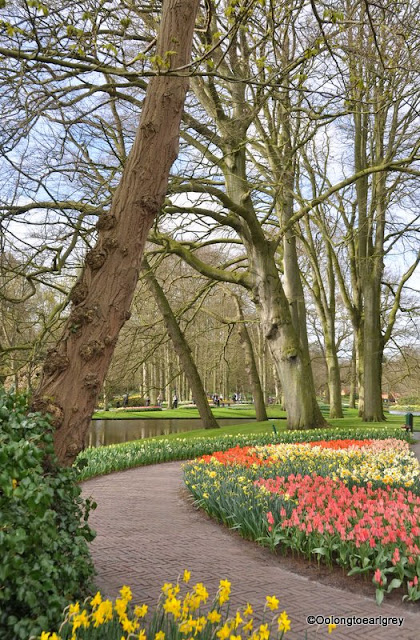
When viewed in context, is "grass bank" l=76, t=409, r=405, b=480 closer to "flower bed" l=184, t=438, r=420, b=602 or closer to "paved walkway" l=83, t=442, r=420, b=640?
"flower bed" l=184, t=438, r=420, b=602

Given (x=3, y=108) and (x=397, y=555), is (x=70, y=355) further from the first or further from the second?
(x=3, y=108)

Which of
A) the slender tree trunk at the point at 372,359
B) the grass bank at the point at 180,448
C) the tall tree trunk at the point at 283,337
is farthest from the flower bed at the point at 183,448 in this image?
the slender tree trunk at the point at 372,359

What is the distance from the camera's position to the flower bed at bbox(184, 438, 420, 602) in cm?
459

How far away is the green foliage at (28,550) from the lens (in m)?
2.73

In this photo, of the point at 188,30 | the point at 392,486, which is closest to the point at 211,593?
the point at 392,486

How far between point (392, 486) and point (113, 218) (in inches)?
193

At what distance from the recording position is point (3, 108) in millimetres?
6195

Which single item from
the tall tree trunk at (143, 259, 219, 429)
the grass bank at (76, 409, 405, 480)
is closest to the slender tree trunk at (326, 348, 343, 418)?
the tall tree trunk at (143, 259, 219, 429)

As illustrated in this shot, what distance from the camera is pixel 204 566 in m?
4.95

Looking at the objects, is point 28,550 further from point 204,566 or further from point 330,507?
point 330,507

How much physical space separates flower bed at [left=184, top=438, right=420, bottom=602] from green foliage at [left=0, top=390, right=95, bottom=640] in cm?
227

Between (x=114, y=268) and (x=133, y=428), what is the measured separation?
21.8 metres

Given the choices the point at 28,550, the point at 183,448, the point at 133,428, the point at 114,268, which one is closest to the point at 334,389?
the point at 133,428

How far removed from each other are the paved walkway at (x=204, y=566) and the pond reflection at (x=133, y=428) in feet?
39.8
